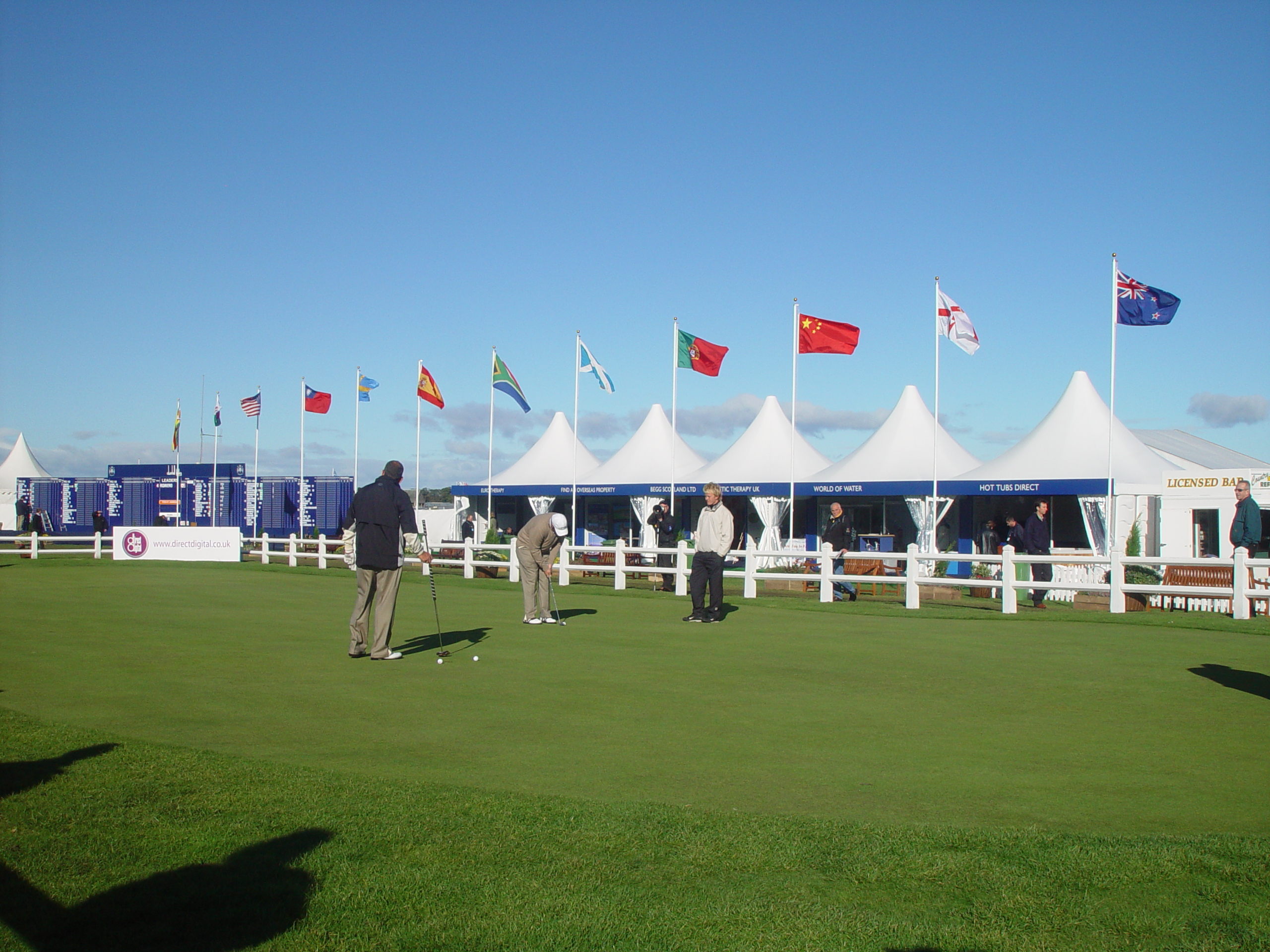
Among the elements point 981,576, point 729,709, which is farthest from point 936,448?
point 729,709

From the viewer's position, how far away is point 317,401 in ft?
121

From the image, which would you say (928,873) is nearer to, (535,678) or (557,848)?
(557,848)

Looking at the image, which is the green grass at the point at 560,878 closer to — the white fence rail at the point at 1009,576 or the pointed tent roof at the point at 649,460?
the white fence rail at the point at 1009,576

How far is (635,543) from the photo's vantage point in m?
36.2

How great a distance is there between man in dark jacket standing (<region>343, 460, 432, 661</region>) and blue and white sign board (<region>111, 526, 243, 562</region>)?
20798 millimetres

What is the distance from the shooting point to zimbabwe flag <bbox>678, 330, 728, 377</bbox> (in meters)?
25.5

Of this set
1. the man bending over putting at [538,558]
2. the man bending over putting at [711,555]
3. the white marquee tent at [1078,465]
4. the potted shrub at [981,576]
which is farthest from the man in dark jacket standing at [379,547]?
the white marquee tent at [1078,465]

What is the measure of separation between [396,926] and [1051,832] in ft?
9.37

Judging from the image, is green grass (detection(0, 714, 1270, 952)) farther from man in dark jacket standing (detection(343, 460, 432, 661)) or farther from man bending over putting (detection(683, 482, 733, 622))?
man bending over putting (detection(683, 482, 733, 622))

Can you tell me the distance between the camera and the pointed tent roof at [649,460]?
3612 cm

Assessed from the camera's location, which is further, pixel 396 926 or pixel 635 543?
pixel 635 543

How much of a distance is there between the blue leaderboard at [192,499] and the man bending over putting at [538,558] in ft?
89.0

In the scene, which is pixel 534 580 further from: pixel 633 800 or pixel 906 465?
pixel 906 465

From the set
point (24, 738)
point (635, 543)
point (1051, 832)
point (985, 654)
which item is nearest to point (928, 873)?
point (1051, 832)
